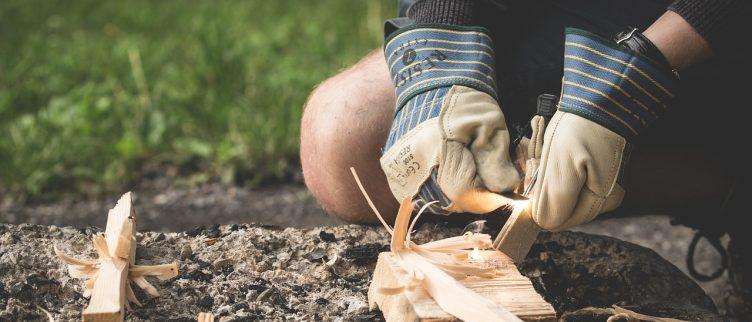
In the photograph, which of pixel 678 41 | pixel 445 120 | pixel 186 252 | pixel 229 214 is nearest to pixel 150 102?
pixel 229 214

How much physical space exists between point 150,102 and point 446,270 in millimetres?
2534

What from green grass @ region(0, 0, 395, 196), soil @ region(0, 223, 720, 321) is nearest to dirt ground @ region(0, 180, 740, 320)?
green grass @ region(0, 0, 395, 196)

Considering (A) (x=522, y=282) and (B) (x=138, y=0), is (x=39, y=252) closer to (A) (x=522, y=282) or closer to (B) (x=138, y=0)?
(A) (x=522, y=282)

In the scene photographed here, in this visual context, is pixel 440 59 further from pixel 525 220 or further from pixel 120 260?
pixel 120 260

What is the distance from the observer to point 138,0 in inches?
229

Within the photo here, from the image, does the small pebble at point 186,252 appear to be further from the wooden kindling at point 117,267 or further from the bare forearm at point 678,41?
the bare forearm at point 678,41

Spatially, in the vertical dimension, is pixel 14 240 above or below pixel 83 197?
above

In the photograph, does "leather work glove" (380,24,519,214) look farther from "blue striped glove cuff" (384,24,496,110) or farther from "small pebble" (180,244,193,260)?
"small pebble" (180,244,193,260)

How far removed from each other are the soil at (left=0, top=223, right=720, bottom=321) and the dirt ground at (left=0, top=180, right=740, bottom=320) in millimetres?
1125

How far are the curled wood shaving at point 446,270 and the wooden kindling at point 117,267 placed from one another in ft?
1.47

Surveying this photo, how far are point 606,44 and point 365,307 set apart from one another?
73cm

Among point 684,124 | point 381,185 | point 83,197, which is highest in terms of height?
point 684,124

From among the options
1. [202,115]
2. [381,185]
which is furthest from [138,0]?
[381,185]

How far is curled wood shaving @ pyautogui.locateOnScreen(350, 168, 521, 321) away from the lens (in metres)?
1.32
